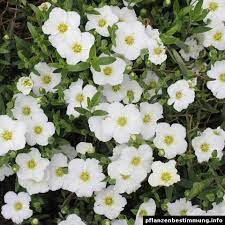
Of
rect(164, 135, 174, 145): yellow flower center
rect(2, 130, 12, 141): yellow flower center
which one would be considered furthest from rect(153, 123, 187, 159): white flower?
rect(2, 130, 12, 141): yellow flower center

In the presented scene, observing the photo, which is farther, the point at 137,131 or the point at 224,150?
the point at 224,150

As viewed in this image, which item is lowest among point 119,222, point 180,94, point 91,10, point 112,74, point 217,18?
point 119,222

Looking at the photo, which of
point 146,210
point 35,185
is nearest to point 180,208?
point 146,210

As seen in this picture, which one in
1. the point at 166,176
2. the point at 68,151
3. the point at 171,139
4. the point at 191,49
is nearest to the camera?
the point at 166,176

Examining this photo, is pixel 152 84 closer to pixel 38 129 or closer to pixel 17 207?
pixel 38 129

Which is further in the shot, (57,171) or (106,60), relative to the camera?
(57,171)

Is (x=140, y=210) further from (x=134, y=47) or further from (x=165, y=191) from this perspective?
(x=134, y=47)

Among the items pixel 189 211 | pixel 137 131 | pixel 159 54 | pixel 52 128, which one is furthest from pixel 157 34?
pixel 189 211
